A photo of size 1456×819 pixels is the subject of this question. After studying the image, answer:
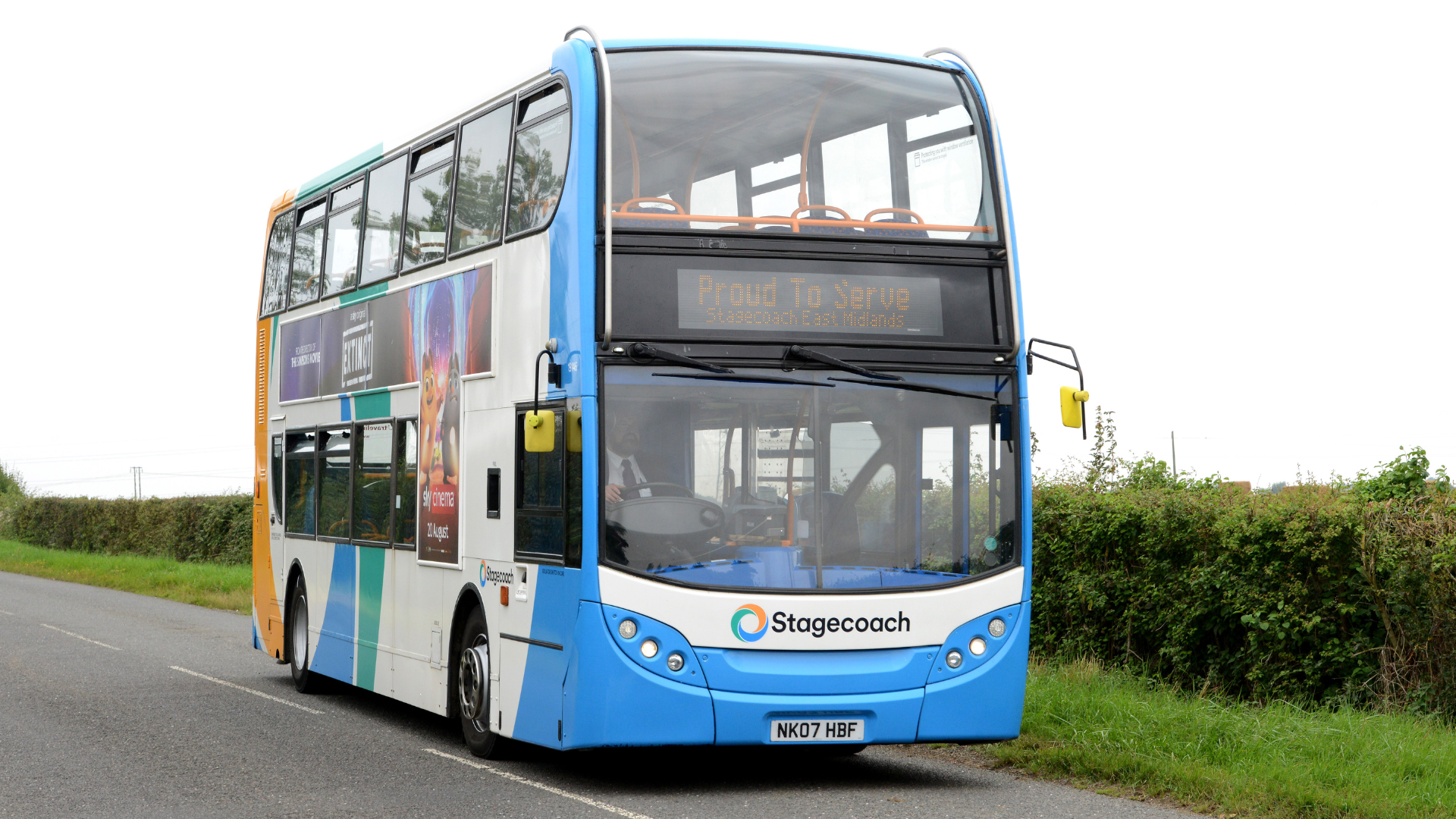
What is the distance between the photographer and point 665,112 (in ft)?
31.2

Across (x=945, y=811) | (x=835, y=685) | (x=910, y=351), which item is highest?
(x=910, y=351)

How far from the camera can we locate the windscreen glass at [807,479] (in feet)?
29.3

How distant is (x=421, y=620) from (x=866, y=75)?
200 inches

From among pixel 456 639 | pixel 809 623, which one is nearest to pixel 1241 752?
pixel 809 623

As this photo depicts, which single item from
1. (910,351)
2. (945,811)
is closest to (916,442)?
(910,351)

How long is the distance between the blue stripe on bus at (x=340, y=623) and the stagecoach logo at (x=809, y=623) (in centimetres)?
558

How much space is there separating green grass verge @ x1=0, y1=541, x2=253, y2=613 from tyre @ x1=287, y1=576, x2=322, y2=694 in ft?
23.6

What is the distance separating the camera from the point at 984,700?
9250mm

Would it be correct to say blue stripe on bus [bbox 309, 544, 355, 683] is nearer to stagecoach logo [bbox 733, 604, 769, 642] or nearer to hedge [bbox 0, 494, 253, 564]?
stagecoach logo [bbox 733, 604, 769, 642]

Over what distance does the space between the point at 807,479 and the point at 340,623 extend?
6.19 meters

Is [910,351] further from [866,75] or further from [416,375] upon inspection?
[416,375]

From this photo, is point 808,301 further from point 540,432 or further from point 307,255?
point 307,255

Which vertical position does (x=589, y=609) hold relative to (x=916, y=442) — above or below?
below

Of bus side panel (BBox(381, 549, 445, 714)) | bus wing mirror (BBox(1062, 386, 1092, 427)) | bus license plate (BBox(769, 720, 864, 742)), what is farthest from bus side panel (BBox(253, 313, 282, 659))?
bus wing mirror (BBox(1062, 386, 1092, 427))
